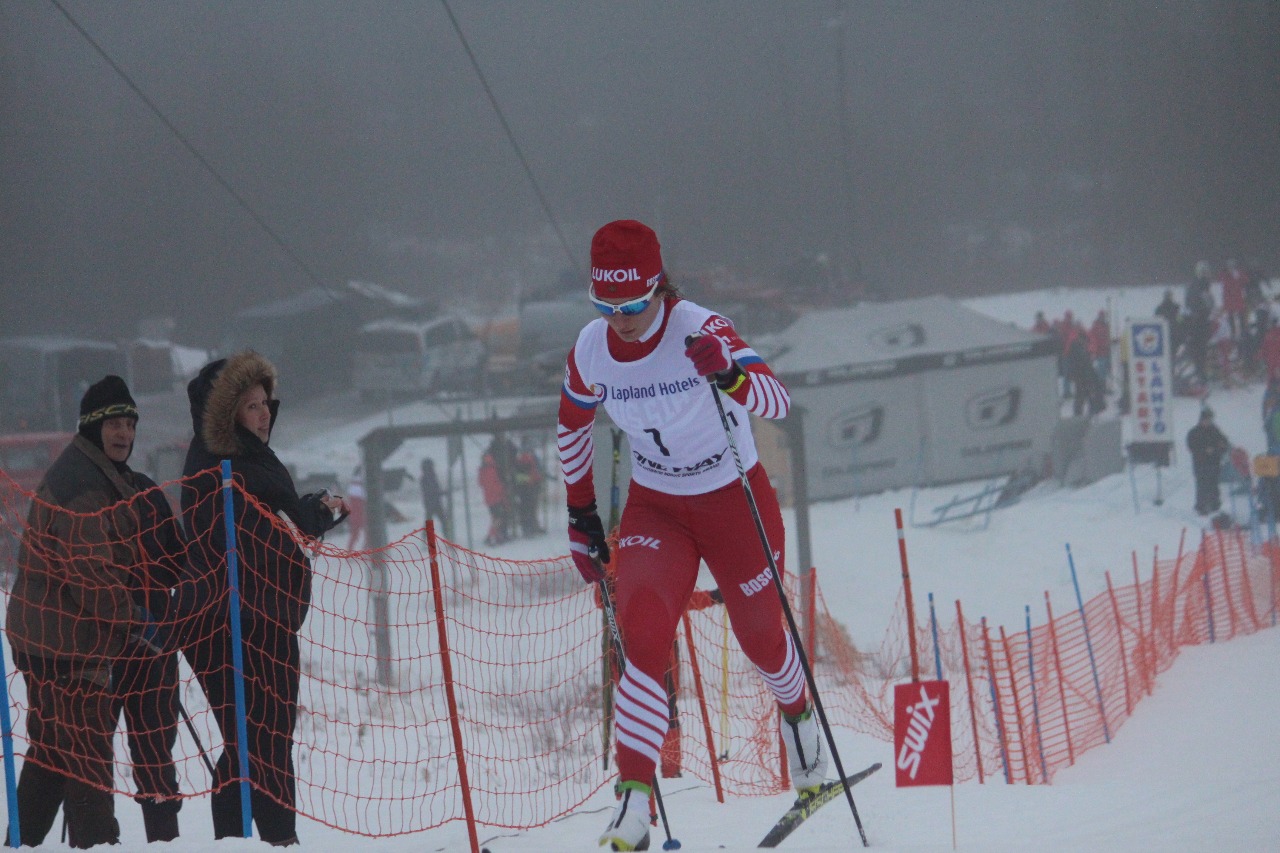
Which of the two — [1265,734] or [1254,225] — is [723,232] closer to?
[1254,225]

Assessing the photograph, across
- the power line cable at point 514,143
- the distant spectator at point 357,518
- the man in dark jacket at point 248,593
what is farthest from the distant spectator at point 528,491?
the man in dark jacket at point 248,593

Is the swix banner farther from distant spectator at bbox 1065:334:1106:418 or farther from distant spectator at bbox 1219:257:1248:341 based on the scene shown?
distant spectator at bbox 1219:257:1248:341

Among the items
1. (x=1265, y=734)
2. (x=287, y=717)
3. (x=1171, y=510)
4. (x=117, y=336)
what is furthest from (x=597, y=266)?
(x=117, y=336)

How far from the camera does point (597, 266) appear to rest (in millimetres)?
2799

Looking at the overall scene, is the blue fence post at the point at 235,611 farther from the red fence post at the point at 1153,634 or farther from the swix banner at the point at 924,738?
the red fence post at the point at 1153,634

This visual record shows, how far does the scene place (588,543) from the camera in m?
3.17

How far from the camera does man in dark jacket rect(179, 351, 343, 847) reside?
3070 millimetres

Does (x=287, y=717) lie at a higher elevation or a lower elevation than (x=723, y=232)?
lower

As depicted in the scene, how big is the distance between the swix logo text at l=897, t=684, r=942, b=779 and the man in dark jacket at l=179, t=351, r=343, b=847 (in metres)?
1.63

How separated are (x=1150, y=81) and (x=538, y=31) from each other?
12.8 m

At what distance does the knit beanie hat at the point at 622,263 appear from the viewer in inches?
109

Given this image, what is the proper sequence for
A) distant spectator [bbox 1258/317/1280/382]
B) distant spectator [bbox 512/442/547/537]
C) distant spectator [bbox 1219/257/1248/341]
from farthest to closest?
distant spectator [bbox 1219/257/1248/341] → distant spectator [bbox 1258/317/1280/382] → distant spectator [bbox 512/442/547/537]

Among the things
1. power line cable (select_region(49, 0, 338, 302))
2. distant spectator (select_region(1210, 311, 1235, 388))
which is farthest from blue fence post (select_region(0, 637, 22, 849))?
distant spectator (select_region(1210, 311, 1235, 388))

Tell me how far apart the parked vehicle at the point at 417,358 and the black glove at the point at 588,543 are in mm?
15456
